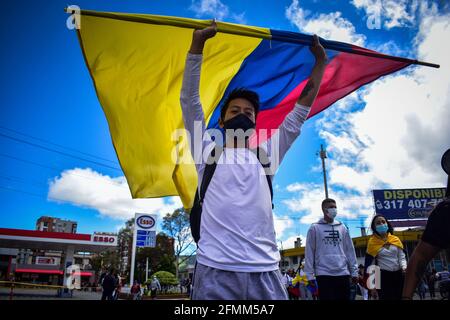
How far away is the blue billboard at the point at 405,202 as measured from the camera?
3394cm

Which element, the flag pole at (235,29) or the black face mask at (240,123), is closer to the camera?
the black face mask at (240,123)

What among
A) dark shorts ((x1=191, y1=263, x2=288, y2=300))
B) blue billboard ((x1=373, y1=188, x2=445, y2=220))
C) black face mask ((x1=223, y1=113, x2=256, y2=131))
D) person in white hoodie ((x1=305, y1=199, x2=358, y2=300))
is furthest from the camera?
blue billboard ((x1=373, y1=188, x2=445, y2=220))

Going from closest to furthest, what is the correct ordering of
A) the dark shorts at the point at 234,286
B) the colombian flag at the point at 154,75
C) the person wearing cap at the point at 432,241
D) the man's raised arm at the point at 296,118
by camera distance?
the person wearing cap at the point at 432,241 → the dark shorts at the point at 234,286 → the man's raised arm at the point at 296,118 → the colombian flag at the point at 154,75

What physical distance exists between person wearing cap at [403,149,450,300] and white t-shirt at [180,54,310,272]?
0.73 metres

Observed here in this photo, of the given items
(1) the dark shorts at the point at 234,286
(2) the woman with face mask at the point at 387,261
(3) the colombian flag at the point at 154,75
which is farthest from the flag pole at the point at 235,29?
(2) the woman with face mask at the point at 387,261

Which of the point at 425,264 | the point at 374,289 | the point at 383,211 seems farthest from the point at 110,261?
the point at 425,264

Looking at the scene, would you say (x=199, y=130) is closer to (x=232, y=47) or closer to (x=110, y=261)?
(x=232, y=47)

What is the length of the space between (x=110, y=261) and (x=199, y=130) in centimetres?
6642

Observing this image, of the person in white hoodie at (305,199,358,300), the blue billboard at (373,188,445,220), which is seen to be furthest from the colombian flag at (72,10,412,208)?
the blue billboard at (373,188,445,220)

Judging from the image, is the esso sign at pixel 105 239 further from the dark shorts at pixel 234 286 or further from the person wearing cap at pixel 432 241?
the person wearing cap at pixel 432 241

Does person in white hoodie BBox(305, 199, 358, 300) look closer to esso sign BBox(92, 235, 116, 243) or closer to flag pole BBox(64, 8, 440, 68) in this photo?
flag pole BBox(64, 8, 440, 68)

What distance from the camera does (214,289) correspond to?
186cm

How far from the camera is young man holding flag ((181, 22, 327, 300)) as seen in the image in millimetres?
1880

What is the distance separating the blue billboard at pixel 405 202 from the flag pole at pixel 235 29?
34.0 meters
